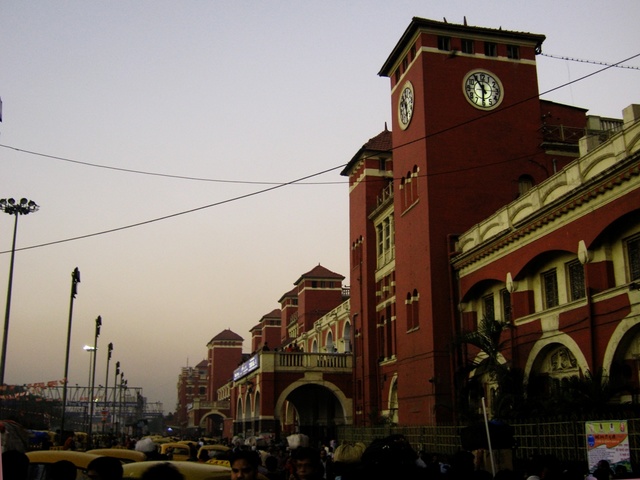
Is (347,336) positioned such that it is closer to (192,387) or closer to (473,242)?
(473,242)

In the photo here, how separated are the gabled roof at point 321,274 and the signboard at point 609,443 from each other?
51414mm

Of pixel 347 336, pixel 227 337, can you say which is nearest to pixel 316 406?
pixel 347 336

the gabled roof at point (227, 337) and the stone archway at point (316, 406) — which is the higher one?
the gabled roof at point (227, 337)

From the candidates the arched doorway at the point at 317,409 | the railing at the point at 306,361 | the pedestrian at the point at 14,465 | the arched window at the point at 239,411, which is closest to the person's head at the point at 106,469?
the pedestrian at the point at 14,465

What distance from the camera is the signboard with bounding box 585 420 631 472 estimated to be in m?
13.1

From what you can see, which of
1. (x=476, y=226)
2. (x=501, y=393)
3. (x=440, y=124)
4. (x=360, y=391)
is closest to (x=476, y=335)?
(x=501, y=393)

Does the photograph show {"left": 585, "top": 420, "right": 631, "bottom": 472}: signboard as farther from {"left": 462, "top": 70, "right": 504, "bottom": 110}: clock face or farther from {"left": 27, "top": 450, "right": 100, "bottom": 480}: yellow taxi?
{"left": 462, "top": 70, "right": 504, "bottom": 110}: clock face

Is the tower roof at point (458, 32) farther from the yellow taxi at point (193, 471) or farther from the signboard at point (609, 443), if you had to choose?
the yellow taxi at point (193, 471)

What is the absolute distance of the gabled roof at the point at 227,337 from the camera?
106 meters

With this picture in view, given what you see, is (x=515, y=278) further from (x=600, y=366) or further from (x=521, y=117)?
(x=521, y=117)

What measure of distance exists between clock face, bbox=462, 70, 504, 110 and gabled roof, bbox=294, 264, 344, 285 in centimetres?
3569

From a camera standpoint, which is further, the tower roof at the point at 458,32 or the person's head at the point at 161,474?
the tower roof at the point at 458,32

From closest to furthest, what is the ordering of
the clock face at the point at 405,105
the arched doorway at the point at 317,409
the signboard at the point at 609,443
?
the signboard at the point at 609,443 < the clock face at the point at 405,105 < the arched doorway at the point at 317,409

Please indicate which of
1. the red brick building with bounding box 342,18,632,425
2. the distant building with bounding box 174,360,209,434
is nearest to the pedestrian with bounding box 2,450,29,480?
the red brick building with bounding box 342,18,632,425
